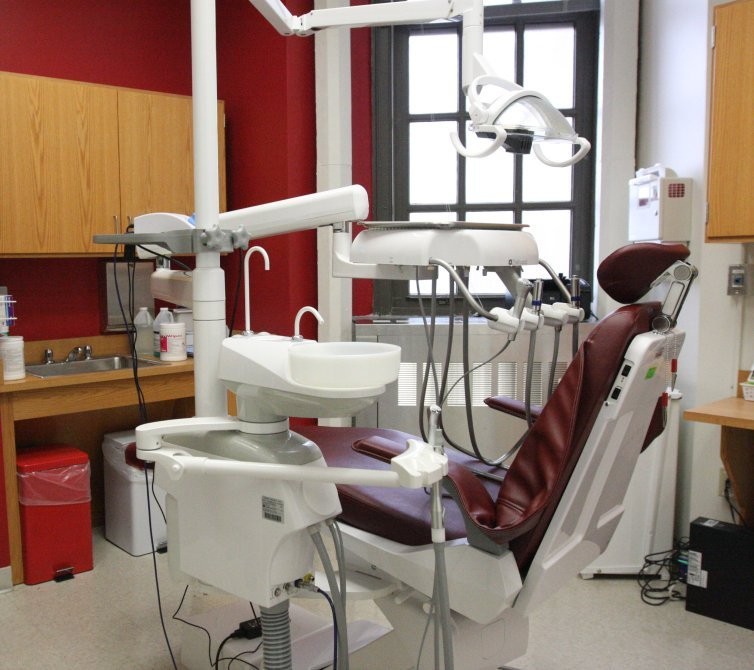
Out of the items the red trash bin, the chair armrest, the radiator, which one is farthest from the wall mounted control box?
the red trash bin

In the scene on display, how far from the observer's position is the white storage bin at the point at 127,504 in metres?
3.13

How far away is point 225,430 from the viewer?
62.8 inches

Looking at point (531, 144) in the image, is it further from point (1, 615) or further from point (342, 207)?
point (1, 615)

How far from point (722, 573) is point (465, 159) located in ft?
6.99

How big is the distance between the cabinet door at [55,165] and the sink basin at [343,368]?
2105 mm

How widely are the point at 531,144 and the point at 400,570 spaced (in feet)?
3.43

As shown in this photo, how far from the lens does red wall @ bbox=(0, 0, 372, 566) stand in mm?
3303

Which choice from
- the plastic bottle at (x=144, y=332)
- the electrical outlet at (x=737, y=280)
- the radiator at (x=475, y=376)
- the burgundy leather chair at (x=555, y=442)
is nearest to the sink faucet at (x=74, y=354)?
the plastic bottle at (x=144, y=332)

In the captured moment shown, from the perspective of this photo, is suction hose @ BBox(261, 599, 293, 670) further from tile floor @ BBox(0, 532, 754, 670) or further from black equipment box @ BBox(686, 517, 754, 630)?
black equipment box @ BBox(686, 517, 754, 630)

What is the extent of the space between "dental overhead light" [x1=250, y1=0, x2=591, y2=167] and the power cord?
177 centimetres

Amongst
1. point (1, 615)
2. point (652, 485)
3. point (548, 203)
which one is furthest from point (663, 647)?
point (1, 615)

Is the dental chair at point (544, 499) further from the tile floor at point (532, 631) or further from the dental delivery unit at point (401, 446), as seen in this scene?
the tile floor at point (532, 631)

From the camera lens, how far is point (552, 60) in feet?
11.6

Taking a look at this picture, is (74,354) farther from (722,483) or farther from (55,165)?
(722,483)
